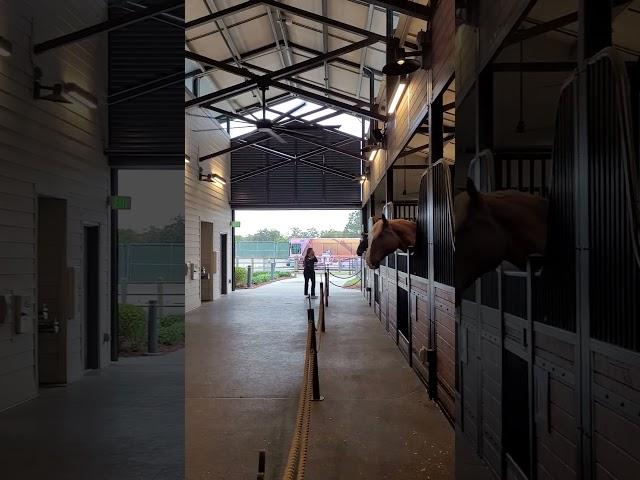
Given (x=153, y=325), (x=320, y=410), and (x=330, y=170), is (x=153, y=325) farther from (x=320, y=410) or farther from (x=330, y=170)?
(x=330, y=170)

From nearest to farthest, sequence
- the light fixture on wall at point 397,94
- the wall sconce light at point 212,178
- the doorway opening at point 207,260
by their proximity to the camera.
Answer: the light fixture on wall at point 397,94, the wall sconce light at point 212,178, the doorway opening at point 207,260

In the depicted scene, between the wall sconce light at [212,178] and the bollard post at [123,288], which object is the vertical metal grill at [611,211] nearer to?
the bollard post at [123,288]

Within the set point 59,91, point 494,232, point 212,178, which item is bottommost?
point 494,232

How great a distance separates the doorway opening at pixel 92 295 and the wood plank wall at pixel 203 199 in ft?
21.1

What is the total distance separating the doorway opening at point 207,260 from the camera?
11.7 m

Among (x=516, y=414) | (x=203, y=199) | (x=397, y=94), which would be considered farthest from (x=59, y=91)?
(x=203, y=199)

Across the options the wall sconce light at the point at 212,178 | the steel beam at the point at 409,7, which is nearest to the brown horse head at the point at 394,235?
the steel beam at the point at 409,7

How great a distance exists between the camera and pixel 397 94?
543cm

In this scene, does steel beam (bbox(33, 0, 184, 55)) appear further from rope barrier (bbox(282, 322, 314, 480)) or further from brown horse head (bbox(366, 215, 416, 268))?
brown horse head (bbox(366, 215, 416, 268))

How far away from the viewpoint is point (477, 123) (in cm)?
163

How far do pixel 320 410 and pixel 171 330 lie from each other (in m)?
2.53

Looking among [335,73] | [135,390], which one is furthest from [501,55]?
Result: [335,73]

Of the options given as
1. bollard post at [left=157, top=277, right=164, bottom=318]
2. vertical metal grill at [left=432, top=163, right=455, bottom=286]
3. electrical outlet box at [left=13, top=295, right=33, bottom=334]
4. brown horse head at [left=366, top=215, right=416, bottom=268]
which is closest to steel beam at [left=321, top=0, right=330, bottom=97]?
brown horse head at [left=366, top=215, right=416, bottom=268]

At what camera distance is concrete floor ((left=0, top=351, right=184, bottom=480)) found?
1383 millimetres
